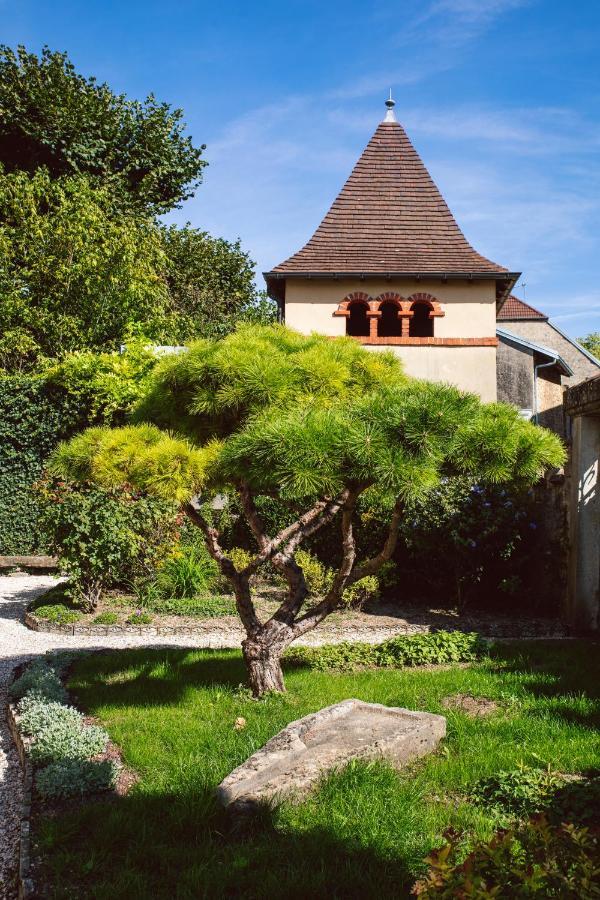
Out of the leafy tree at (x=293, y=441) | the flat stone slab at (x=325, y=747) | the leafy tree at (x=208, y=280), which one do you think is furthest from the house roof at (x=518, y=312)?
the flat stone slab at (x=325, y=747)

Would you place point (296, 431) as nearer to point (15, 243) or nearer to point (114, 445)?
point (114, 445)

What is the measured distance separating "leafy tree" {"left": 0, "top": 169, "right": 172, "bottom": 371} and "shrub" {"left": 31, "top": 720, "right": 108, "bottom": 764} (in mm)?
15667

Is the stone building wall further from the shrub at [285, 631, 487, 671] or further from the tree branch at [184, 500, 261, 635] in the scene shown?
the tree branch at [184, 500, 261, 635]

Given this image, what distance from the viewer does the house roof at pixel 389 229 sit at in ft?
59.2

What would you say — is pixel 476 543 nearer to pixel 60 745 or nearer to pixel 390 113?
pixel 60 745

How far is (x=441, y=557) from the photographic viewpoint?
10148 mm

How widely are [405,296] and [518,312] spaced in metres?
13.4

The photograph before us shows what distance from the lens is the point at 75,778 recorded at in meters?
4.33

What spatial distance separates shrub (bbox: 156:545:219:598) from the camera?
34.9 ft

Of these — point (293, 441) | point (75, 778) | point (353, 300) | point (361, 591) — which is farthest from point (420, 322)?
point (75, 778)

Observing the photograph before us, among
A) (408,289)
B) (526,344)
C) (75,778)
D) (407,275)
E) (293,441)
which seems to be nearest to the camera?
(75,778)

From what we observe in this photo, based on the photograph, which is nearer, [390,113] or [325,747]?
[325,747]

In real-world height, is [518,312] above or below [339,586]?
above

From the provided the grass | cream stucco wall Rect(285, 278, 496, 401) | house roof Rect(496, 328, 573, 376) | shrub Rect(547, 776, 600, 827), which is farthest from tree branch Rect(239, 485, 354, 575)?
house roof Rect(496, 328, 573, 376)
